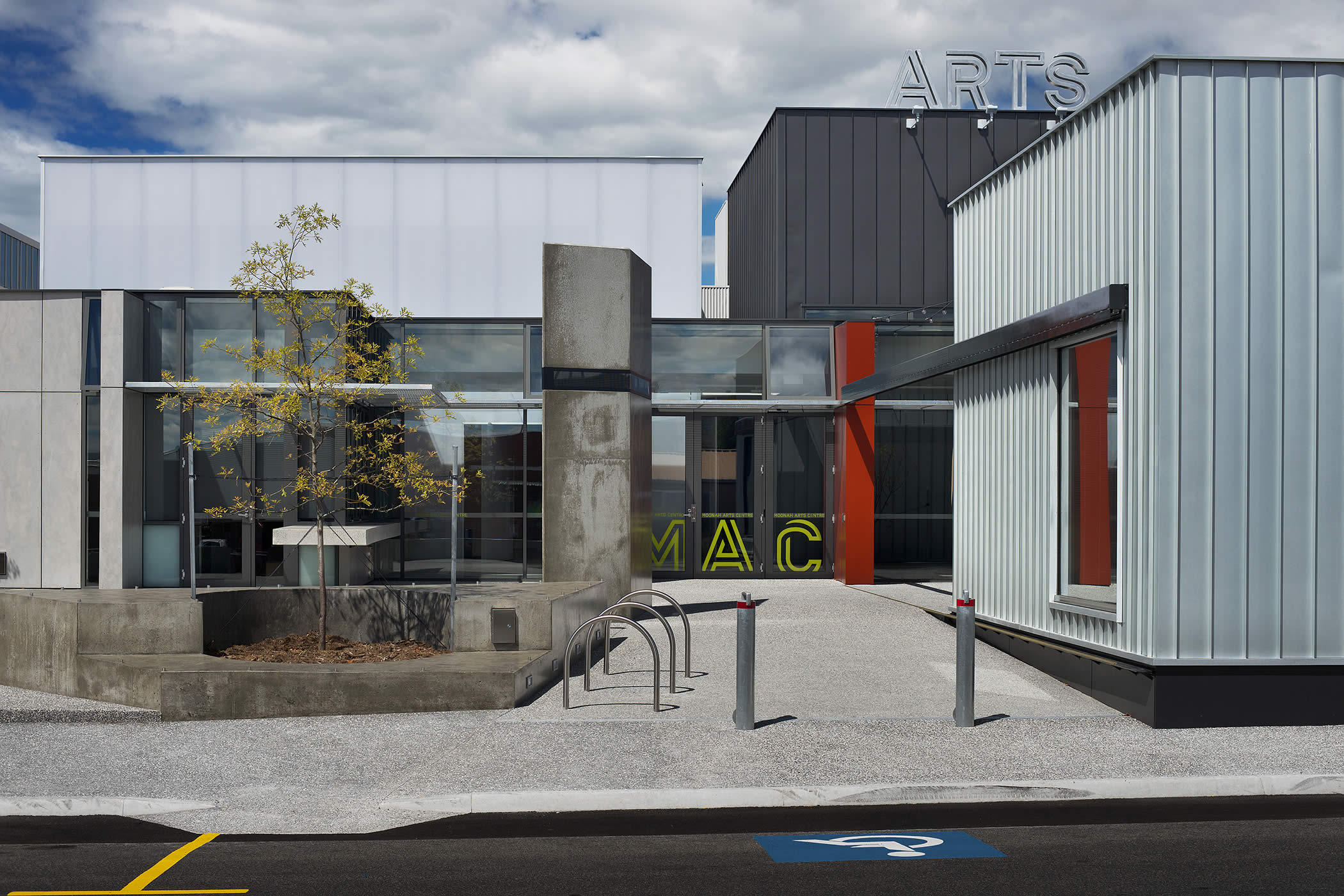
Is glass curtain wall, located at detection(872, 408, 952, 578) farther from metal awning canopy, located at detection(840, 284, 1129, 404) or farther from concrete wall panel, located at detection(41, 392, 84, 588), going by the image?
concrete wall panel, located at detection(41, 392, 84, 588)

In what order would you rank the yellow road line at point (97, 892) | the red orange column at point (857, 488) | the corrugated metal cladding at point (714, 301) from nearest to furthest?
the yellow road line at point (97, 892), the red orange column at point (857, 488), the corrugated metal cladding at point (714, 301)

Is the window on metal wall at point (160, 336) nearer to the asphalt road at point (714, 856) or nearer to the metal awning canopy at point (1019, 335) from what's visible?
the metal awning canopy at point (1019, 335)

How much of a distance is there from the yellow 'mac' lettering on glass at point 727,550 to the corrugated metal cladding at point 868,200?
215 inches

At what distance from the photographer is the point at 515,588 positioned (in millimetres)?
12109

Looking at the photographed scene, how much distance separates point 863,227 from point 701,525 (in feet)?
25.9

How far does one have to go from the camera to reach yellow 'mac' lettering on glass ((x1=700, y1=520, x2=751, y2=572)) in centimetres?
1958

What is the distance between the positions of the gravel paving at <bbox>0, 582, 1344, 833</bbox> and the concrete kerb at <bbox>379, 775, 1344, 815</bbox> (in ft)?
0.40

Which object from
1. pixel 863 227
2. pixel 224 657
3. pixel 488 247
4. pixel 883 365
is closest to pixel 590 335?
pixel 224 657

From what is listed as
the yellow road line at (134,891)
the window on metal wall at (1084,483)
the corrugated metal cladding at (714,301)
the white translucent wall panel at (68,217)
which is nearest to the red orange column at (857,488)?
the window on metal wall at (1084,483)

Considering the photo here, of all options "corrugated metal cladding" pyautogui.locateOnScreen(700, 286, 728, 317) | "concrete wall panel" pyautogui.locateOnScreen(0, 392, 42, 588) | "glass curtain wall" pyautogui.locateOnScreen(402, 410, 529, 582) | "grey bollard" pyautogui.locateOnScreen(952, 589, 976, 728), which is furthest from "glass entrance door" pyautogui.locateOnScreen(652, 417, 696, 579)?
"corrugated metal cladding" pyautogui.locateOnScreen(700, 286, 728, 317)

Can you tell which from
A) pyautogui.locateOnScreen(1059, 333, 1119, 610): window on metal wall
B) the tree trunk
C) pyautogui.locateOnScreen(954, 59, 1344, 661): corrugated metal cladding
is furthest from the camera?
the tree trunk

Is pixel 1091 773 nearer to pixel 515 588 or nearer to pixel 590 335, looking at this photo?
pixel 515 588

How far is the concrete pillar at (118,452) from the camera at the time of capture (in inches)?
674

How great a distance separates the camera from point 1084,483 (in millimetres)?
10586
